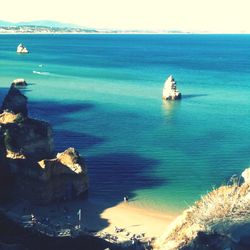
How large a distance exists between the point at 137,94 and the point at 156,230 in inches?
2585

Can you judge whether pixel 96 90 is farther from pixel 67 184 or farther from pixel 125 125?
pixel 67 184

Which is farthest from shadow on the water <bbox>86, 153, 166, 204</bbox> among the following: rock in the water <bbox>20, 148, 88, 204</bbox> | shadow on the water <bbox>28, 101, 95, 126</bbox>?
shadow on the water <bbox>28, 101, 95, 126</bbox>

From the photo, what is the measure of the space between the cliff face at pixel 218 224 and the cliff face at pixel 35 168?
14169 millimetres

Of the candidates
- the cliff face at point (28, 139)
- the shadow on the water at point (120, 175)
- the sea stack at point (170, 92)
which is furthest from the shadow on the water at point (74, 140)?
the sea stack at point (170, 92)

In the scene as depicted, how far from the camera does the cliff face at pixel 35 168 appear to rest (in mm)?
44250

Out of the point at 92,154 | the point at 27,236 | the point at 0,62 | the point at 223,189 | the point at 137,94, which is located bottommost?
the point at 27,236

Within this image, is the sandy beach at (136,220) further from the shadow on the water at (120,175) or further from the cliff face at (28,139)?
the cliff face at (28,139)

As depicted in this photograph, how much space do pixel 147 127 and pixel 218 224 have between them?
45296 millimetres

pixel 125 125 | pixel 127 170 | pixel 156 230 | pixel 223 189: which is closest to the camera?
pixel 223 189

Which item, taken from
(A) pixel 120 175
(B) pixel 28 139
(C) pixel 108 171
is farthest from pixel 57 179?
(C) pixel 108 171

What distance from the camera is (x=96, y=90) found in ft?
362

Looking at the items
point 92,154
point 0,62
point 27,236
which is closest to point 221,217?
point 27,236

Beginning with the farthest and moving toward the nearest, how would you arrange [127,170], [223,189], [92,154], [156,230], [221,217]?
1. [92,154]
2. [127,170]
3. [156,230]
4. [223,189]
5. [221,217]

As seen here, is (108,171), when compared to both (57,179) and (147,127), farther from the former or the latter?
(147,127)
